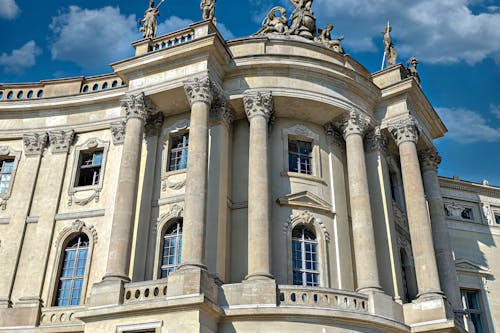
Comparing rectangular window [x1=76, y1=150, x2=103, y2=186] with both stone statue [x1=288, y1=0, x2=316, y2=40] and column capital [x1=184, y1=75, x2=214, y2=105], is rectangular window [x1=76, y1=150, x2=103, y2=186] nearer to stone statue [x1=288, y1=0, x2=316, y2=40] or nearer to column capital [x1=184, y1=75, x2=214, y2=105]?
column capital [x1=184, y1=75, x2=214, y2=105]

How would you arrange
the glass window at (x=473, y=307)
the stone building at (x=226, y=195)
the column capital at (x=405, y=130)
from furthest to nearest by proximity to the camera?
the glass window at (x=473, y=307) < the column capital at (x=405, y=130) < the stone building at (x=226, y=195)

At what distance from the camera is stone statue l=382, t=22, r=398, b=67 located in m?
27.7

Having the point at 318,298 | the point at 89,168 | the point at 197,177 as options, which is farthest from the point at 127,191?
the point at 318,298

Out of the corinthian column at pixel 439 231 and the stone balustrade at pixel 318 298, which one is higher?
the corinthian column at pixel 439 231

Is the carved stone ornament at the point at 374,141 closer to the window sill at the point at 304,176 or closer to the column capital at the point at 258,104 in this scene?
the window sill at the point at 304,176

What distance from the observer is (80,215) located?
23766 mm

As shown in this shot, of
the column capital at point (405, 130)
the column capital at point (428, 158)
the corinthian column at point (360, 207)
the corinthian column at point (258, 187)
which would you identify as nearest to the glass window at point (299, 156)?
the corinthian column at point (360, 207)

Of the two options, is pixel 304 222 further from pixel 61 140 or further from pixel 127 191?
pixel 61 140

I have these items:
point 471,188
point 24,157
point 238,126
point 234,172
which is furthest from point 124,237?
point 471,188

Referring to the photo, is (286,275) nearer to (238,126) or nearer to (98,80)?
(238,126)

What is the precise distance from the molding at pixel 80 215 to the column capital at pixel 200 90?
19.1 ft

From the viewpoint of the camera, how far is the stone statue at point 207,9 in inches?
946

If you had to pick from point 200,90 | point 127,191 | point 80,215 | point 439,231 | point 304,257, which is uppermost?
point 200,90

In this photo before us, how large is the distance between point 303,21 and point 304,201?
8.85 meters
